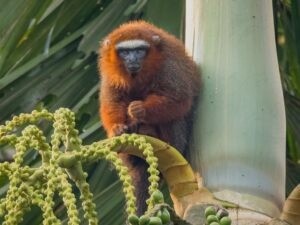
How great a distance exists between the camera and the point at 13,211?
5.02 ft

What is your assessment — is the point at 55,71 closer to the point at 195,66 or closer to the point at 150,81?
the point at 150,81

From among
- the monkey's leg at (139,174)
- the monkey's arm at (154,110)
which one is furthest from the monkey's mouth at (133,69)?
the monkey's leg at (139,174)

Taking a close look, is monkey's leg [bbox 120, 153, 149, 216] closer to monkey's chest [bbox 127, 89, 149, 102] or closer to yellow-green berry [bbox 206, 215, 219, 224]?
monkey's chest [bbox 127, 89, 149, 102]

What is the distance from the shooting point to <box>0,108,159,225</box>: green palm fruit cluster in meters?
1.53

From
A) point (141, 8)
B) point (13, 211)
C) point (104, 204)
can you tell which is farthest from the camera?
point (141, 8)

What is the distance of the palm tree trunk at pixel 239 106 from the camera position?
2.10 m

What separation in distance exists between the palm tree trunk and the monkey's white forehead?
2.83 feet

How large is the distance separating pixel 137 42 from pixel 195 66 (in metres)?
0.93

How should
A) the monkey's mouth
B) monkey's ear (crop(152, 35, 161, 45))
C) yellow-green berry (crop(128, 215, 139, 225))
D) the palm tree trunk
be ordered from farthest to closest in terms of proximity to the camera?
1. the monkey's mouth
2. monkey's ear (crop(152, 35, 161, 45))
3. the palm tree trunk
4. yellow-green berry (crop(128, 215, 139, 225))

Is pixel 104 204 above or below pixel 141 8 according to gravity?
below

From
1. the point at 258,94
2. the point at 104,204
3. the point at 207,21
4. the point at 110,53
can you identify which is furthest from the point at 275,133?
the point at 110,53

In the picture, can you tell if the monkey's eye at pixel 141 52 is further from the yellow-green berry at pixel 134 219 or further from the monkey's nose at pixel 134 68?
the yellow-green berry at pixel 134 219

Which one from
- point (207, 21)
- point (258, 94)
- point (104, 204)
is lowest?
point (104, 204)

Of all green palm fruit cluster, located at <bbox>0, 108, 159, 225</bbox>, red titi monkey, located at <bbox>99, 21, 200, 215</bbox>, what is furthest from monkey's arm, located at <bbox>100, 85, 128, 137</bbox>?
green palm fruit cluster, located at <bbox>0, 108, 159, 225</bbox>
